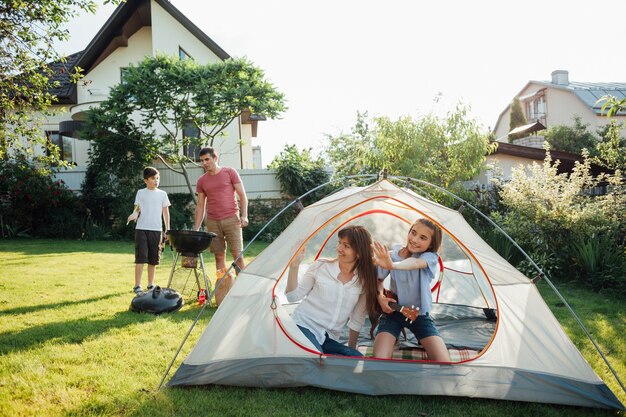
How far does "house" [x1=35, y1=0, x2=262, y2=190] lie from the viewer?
1430cm

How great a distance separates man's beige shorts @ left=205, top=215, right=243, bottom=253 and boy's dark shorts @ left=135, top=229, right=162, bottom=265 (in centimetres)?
67

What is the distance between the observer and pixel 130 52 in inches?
601

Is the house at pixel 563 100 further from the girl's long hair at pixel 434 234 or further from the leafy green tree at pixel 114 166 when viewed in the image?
the girl's long hair at pixel 434 234

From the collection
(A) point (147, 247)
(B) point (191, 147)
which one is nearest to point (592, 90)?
(B) point (191, 147)

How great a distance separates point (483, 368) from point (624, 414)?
75cm

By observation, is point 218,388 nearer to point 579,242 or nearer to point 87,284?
point 87,284

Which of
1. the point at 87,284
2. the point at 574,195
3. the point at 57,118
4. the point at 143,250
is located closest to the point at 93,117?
the point at 57,118

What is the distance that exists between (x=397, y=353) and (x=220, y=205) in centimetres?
241

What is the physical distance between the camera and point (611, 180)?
21.0 feet

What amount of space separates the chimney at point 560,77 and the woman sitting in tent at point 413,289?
85.3ft

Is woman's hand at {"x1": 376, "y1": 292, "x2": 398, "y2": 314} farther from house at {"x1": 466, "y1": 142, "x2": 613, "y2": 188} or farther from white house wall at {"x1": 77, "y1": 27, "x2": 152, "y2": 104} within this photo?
white house wall at {"x1": 77, "y1": 27, "x2": 152, "y2": 104}

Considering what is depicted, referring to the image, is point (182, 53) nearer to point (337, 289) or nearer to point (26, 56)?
point (26, 56)

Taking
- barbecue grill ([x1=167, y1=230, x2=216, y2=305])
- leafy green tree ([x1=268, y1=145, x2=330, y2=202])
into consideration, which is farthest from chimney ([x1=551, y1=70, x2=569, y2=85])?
barbecue grill ([x1=167, y1=230, x2=216, y2=305])

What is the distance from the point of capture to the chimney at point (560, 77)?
25.6 m
